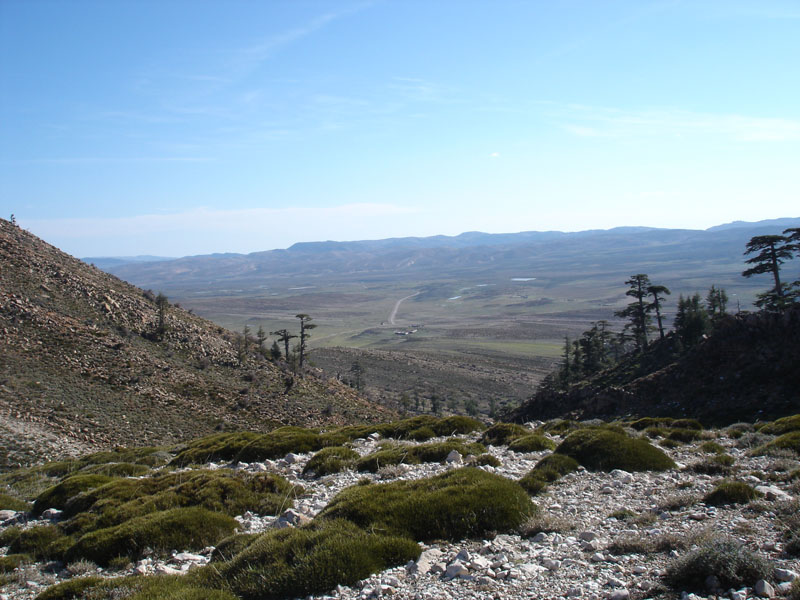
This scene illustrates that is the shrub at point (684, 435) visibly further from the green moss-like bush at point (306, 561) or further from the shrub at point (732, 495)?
the green moss-like bush at point (306, 561)

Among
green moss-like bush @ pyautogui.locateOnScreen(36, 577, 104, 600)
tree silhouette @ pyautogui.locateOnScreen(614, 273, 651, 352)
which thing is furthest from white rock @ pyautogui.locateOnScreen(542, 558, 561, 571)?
tree silhouette @ pyautogui.locateOnScreen(614, 273, 651, 352)

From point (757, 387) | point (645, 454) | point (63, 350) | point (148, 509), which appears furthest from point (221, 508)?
point (63, 350)

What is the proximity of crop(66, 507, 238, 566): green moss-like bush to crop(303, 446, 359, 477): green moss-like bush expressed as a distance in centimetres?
463

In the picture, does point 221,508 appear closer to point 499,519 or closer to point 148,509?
point 148,509

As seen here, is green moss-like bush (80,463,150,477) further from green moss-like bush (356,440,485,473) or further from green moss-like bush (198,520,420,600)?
green moss-like bush (198,520,420,600)

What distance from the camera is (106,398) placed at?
35094 millimetres

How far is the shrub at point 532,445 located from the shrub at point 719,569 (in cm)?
997

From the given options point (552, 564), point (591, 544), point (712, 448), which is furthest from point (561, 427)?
point (552, 564)

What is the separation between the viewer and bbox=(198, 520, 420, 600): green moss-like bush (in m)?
6.60

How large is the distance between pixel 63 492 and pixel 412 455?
1050cm

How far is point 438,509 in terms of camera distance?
28.4 ft

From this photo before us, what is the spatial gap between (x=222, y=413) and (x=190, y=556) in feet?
106

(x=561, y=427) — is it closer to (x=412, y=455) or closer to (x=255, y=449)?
(x=412, y=455)

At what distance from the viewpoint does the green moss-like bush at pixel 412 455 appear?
1454 cm
